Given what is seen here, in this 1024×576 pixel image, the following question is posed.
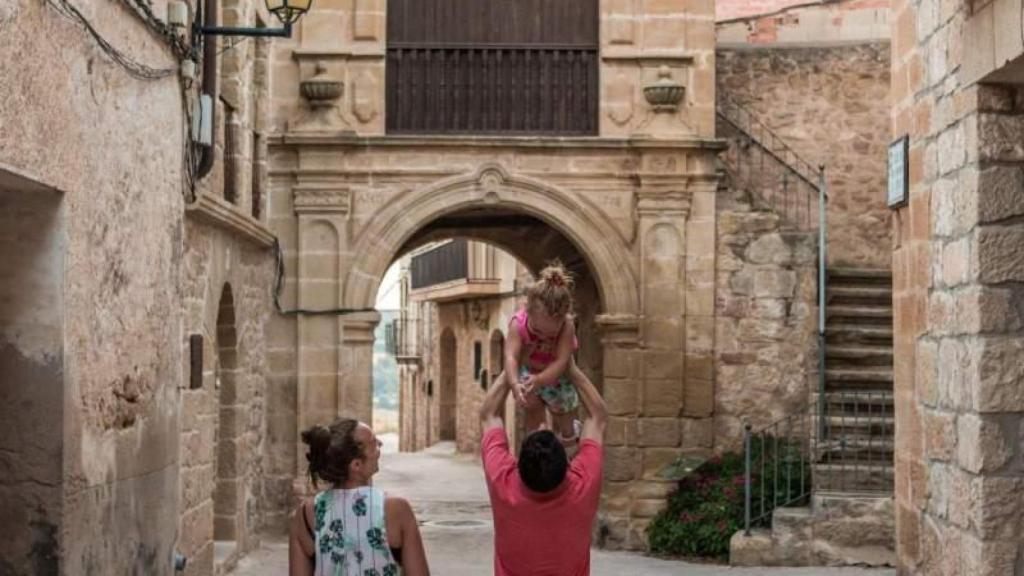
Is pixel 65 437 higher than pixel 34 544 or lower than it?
higher

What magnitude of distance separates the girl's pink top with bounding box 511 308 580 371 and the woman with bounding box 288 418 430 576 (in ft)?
2.99

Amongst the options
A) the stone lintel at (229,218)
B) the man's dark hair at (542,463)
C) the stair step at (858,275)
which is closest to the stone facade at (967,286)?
the man's dark hair at (542,463)

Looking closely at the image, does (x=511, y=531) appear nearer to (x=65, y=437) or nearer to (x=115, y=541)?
(x=65, y=437)

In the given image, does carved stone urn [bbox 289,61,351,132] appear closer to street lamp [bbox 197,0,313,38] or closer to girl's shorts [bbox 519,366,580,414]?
street lamp [bbox 197,0,313,38]

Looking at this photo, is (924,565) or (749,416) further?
(749,416)

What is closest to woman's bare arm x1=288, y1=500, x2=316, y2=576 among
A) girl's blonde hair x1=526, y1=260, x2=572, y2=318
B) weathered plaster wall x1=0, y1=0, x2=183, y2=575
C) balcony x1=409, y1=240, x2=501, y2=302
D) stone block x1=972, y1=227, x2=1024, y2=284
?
girl's blonde hair x1=526, y1=260, x2=572, y2=318

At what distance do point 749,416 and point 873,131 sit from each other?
356cm

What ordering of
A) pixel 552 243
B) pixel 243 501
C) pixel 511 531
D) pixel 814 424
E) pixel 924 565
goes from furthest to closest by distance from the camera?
1. pixel 552 243
2. pixel 814 424
3. pixel 243 501
4. pixel 924 565
5. pixel 511 531

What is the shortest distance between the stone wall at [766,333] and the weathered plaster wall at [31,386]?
30.4 ft

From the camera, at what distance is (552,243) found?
17969 millimetres

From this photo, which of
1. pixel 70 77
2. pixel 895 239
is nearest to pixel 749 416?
pixel 895 239

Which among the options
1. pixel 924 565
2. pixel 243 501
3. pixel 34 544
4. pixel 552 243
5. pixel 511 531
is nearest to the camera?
pixel 511 531

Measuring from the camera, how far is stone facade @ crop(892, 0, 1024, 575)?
20.4ft

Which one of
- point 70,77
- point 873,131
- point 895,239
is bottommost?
point 895,239
